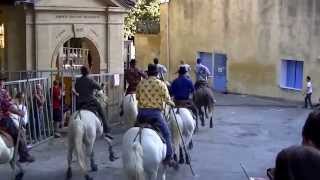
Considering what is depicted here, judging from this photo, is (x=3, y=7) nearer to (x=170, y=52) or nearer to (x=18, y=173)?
(x=18, y=173)

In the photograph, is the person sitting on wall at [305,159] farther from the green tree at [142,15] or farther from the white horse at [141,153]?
the green tree at [142,15]

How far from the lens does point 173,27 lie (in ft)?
121

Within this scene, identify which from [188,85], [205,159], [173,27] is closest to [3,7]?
[188,85]

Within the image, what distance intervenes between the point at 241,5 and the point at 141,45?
8.34 metres

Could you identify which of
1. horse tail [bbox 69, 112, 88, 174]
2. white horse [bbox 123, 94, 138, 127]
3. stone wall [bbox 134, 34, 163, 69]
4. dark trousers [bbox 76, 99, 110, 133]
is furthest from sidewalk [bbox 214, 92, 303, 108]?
horse tail [bbox 69, 112, 88, 174]

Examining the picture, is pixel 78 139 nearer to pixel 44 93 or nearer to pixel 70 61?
pixel 44 93

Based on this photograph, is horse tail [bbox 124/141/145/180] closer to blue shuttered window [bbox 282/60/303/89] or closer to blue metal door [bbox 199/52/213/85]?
blue shuttered window [bbox 282/60/303/89]

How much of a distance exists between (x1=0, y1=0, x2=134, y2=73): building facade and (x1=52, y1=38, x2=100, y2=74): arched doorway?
3cm

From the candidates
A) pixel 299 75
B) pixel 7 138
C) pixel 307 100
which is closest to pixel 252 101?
pixel 299 75

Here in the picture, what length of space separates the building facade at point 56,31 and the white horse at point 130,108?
288 centimetres

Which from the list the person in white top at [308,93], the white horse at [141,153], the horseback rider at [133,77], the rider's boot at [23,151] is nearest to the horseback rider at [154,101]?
the white horse at [141,153]

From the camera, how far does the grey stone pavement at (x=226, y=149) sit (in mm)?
13445

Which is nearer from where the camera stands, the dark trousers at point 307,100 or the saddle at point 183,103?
the saddle at point 183,103

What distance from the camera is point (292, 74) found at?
2966 centimetres
